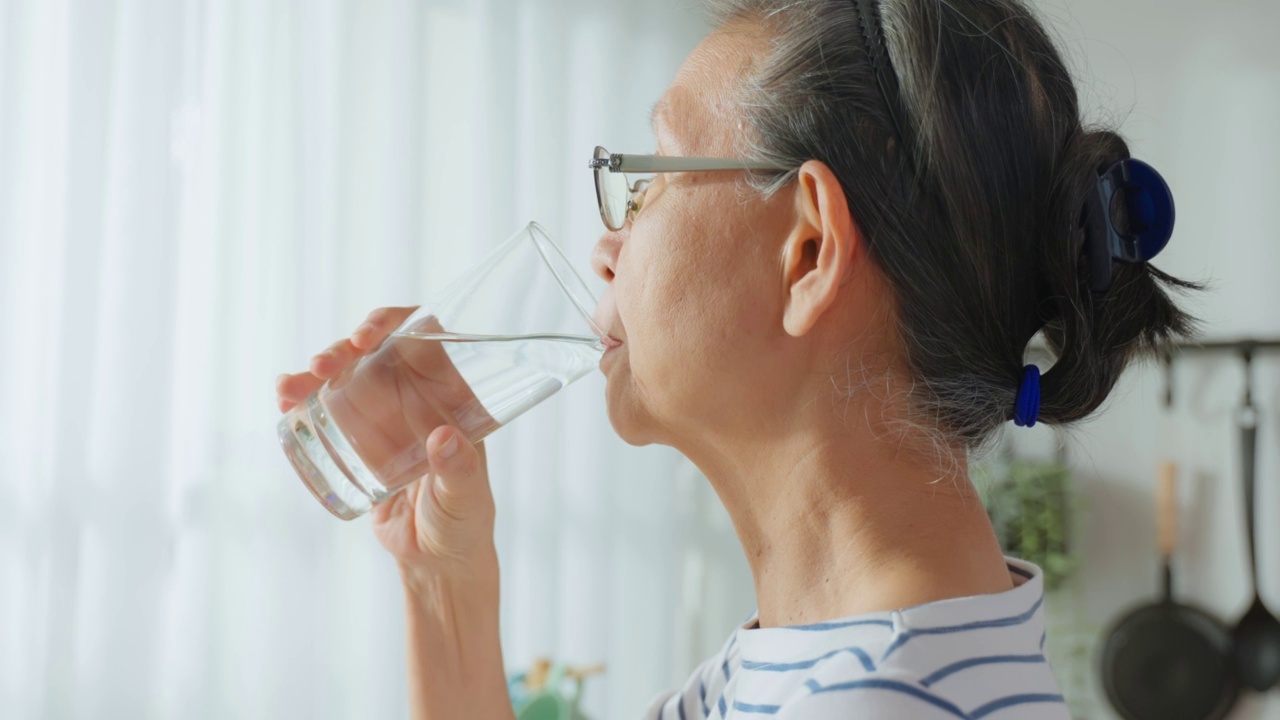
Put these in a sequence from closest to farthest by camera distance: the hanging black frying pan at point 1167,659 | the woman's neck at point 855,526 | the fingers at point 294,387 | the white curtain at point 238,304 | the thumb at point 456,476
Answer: the woman's neck at point 855,526 → the thumb at point 456,476 → the fingers at point 294,387 → the white curtain at point 238,304 → the hanging black frying pan at point 1167,659

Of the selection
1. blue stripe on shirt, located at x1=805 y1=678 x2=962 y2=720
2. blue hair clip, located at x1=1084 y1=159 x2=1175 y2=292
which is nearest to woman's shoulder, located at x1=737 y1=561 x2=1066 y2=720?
blue stripe on shirt, located at x1=805 y1=678 x2=962 y2=720

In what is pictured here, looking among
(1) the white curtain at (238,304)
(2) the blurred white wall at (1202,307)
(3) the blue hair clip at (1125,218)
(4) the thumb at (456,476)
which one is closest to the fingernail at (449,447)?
(4) the thumb at (456,476)

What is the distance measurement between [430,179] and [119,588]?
3.62 ft

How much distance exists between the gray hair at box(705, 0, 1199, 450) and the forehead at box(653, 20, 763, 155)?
16 millimetres

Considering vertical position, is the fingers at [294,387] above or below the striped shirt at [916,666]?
above

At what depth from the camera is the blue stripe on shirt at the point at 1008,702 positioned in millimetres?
658

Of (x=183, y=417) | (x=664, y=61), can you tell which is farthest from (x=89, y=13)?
(x=664, y=61)

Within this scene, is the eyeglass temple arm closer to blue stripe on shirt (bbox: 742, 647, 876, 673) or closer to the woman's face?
the woman's face

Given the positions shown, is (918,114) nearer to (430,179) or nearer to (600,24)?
(430,179)

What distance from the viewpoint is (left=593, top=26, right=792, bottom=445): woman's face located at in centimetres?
82

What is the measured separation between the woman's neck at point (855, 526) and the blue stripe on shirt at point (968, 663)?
2.1 inches

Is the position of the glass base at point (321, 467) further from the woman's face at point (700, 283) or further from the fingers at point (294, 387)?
the woman's face at point (700, 283)

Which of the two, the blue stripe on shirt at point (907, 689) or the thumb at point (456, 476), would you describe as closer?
the blue stripe on shirt at point (907, 689)

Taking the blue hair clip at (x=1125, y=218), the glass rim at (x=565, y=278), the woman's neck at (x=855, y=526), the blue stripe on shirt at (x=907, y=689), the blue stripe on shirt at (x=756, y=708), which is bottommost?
the blue stripe on shirt at (x=756, y=708)
